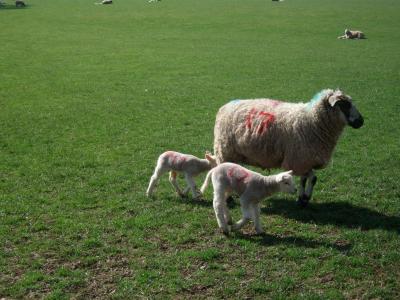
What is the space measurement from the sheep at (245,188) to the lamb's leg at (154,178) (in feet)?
5.38

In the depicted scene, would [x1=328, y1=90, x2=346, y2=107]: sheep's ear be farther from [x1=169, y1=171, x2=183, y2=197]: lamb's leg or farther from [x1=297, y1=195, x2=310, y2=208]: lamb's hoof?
[x1=169, y1=171, x2=183, y2=197]: lamb's leg

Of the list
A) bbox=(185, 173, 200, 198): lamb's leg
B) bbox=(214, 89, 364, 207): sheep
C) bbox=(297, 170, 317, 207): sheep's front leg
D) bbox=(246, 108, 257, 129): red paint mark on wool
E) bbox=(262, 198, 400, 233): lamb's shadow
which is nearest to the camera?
bbox=(262, 198, 400, 233): lamb's shadow

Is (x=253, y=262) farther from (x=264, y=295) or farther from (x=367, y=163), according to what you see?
(x=367, y=163)

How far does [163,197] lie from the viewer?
10.6 m

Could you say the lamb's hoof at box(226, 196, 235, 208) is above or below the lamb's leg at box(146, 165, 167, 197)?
below

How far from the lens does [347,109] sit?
388 inches

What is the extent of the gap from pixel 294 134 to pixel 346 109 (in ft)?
3.51

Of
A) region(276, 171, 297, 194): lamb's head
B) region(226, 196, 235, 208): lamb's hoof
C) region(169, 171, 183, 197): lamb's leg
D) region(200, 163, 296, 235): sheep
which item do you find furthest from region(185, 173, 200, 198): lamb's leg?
region(276, 171, 297, 194): lamb's head

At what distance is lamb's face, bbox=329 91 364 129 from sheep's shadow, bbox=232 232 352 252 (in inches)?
96.0

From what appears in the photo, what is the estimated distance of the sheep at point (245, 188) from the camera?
338 inches

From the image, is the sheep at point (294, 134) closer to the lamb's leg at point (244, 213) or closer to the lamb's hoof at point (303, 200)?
the lamb's hoof at point (303, 200)

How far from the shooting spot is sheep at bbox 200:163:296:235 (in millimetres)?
8594

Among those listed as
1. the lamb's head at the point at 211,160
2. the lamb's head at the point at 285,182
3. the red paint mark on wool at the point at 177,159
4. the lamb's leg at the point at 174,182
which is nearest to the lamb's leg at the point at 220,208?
the lamb's head at the point at 285,182

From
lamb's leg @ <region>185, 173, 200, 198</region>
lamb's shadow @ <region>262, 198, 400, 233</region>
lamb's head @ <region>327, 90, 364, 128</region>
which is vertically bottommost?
lamb's shadow @ <region>262, 198, 400, 233</region>
